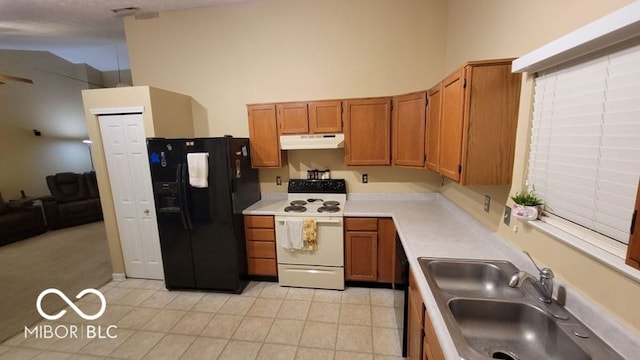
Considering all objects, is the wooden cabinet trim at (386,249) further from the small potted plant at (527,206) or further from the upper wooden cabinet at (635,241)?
the upper wooden cabinet at (635,241)

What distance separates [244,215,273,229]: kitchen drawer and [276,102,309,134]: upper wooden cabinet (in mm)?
1042

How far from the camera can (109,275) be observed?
3.47m

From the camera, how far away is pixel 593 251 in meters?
1.06

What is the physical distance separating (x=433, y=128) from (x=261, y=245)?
2.26m

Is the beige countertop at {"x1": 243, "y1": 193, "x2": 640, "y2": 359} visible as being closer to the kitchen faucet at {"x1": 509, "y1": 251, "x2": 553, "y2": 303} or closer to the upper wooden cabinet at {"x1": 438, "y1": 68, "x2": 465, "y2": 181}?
the kitchen faucet at {"x1": 509, "y1": 251, "x2": 553, "y2": 303}

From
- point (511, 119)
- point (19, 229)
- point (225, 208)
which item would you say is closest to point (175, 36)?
point (225, 208)

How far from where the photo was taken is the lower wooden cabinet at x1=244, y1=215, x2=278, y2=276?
3.01 metres

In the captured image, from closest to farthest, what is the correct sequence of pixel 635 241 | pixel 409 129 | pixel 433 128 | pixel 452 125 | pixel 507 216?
pixel 635 241 → pixel 507 216 → pixel 452 125 → pixel 433 128 → pixel 409 129

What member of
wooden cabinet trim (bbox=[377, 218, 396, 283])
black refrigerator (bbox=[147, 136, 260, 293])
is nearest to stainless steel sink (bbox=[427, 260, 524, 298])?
wooden cabinet trim (bbox=[377, 218, 396, 283])

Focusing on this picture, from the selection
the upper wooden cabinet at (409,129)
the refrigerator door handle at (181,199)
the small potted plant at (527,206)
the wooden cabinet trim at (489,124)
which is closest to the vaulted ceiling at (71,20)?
the refrigerator door handle at (181,199)

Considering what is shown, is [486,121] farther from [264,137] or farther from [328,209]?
[264,137]

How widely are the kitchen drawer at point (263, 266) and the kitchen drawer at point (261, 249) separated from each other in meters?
0.05

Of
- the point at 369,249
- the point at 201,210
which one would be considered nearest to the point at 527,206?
the point at 369,249

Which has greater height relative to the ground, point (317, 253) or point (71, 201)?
point (71, 201)
